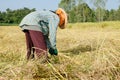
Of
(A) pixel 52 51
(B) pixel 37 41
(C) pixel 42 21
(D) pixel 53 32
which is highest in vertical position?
(C) pixel 42 21

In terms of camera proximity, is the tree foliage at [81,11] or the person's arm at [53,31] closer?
the person's arm at [53,31]

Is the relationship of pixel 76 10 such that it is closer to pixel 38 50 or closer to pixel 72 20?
pixel 72 20

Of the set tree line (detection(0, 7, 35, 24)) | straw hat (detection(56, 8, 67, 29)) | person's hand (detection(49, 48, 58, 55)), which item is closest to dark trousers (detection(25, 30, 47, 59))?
person's hand (detection(49, 48, 58, 55))

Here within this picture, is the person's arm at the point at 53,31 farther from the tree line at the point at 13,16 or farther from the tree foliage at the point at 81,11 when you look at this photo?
the tree line at the point at 13,16

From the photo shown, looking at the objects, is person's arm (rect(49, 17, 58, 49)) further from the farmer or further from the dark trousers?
the dark trousers

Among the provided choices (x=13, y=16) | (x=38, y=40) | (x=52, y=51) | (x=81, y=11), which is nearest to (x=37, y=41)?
(x=38, y=40)

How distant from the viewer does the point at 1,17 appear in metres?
73.6

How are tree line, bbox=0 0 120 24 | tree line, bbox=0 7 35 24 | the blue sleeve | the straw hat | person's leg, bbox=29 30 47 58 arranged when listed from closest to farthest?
the blue sleeve, person's leg, bbox=29 30 47 58, the straw hat, tree line, bbox=0 0 120 24, tree line, bbox=0 7 35 24

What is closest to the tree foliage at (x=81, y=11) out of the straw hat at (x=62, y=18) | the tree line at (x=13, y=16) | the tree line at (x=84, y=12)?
the tree line at (x=84, y=12)

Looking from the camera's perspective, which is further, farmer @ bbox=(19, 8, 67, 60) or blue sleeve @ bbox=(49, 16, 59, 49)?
farmer @ bbox=(19, 8, 67, 60)

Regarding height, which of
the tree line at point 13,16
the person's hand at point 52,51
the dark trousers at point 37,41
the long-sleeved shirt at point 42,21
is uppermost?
the long-sleeved shirt at point 42,21

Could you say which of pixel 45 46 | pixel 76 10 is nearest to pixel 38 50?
pixel 45 46

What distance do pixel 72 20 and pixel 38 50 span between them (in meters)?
51.2

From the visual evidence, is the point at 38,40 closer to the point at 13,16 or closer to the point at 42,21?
the point at 42,21
